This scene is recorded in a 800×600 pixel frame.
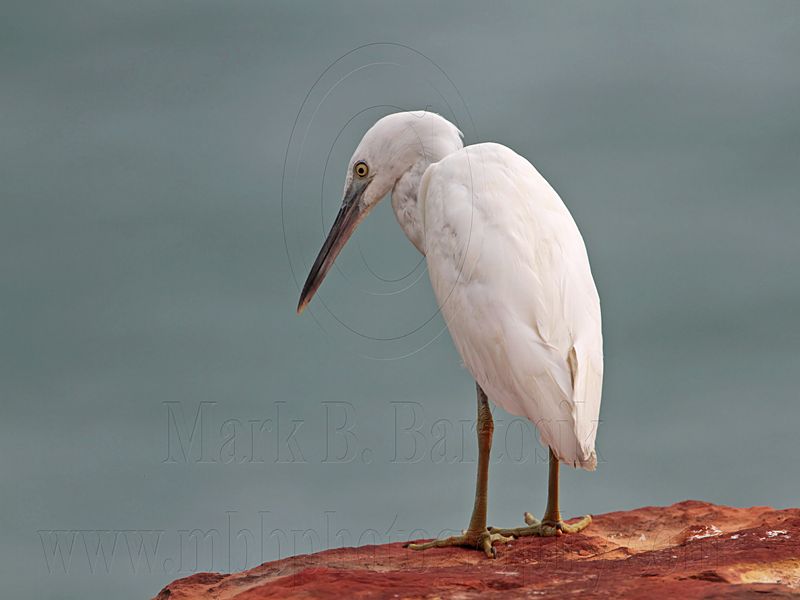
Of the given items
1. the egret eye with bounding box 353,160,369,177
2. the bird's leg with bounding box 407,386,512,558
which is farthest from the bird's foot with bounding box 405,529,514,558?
the egret eye with bounding box 353,160,369,177

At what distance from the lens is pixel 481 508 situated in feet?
22.8

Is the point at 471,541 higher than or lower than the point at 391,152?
lower

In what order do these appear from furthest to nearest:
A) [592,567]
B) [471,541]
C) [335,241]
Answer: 1. [335,241]
2. [471,541]
3. [592,567]

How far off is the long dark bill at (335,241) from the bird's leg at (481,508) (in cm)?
155

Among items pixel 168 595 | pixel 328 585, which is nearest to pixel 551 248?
pixel 328 585

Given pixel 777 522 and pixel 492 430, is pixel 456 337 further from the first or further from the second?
pixel 777 522

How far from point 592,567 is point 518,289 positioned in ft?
5.06

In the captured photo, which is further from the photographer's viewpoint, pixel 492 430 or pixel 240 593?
pixel 492 430

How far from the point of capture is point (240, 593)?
6102mm

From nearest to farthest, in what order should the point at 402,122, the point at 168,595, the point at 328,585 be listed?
the point at 328,585 → the point at 168,595 → the point at 402,122

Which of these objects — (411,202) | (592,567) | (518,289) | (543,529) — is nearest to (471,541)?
(543,529)

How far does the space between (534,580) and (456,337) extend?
64.9 inches

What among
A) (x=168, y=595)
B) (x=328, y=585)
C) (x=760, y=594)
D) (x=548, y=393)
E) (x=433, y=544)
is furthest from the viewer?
(x=433, y=544)

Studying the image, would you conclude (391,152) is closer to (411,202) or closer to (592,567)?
(411,202)
